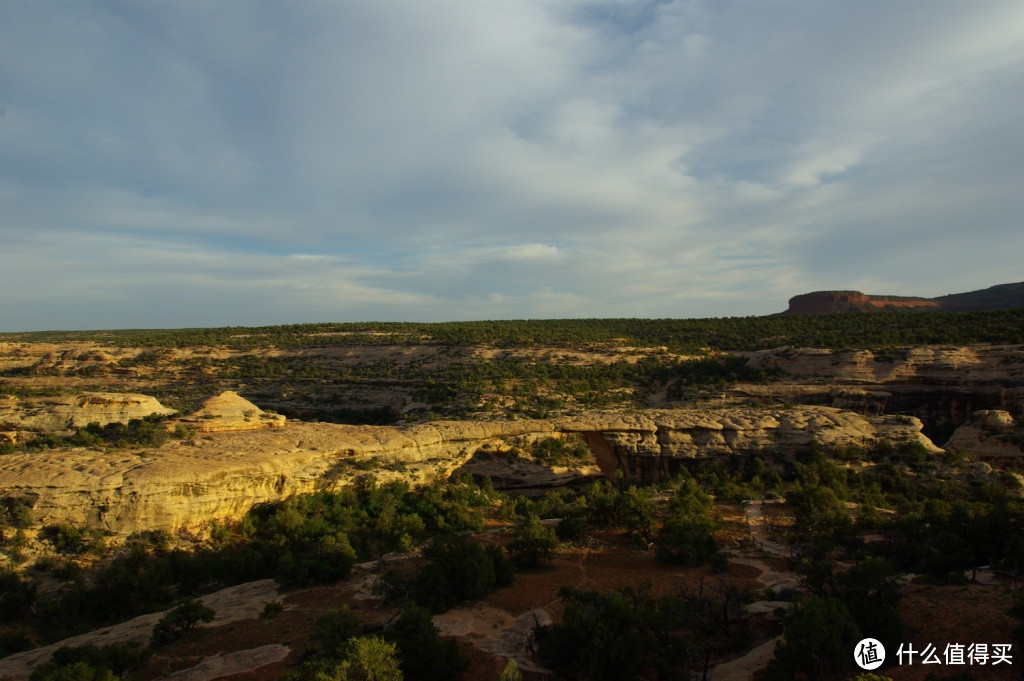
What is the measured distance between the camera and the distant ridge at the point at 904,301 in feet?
268

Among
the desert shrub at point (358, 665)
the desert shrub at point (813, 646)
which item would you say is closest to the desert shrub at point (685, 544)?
the desert shrub at point (813, 646)

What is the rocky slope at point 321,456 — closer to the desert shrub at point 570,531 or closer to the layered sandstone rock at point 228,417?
the layered sandstone rock at point 228,417

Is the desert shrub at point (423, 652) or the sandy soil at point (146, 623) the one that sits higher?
the desert shrub at point (423, 652)

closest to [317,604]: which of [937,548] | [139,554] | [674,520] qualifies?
[139,554]

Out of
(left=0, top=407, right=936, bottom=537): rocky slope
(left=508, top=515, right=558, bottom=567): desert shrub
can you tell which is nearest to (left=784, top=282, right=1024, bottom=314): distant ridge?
(left=0, top=407, right=936, bottom=537): rocky slope

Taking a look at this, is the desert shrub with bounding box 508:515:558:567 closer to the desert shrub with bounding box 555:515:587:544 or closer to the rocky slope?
the desert shrub with bounding box 555:515:587:544

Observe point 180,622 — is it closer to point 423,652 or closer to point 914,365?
point 423,652

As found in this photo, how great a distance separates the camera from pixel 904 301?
3686 inches

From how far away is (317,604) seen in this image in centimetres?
1290

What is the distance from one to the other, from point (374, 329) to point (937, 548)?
182 feet

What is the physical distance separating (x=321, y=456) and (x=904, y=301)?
105 meters

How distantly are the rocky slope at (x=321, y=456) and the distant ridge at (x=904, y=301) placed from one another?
68.0m

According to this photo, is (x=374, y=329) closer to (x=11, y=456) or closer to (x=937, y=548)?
(x=11, y=456)

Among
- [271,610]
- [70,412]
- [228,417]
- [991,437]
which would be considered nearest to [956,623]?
[271,610]
